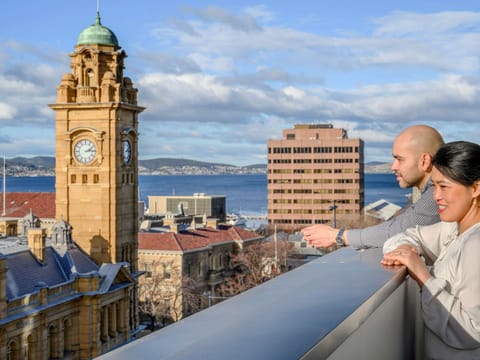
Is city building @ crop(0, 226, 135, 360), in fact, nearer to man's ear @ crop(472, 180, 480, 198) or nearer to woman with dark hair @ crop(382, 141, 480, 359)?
woman with dark hair @ crop(382, 141, 480, 359)

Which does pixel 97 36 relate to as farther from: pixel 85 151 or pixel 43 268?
pixel 43 268

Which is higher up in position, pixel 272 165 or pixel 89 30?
pixel 89 30

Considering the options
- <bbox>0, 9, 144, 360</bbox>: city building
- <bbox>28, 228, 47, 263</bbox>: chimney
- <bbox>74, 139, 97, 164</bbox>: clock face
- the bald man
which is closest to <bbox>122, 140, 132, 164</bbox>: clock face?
<bbox>0, 9, 144, 360</bbox>: city building

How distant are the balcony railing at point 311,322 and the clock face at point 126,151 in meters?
40.6

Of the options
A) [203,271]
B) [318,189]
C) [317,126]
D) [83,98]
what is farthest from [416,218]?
[317,126]

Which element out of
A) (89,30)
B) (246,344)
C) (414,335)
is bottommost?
(414,335)

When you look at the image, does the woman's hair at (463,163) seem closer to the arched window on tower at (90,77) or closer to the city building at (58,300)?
the city building at (58,300)

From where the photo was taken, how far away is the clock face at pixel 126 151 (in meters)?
43.9

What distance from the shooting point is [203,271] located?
59.4 metres

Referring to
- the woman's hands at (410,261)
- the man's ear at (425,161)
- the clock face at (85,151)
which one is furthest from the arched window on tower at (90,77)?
the woman's hands at (410,261)

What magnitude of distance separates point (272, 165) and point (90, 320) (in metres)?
73.1

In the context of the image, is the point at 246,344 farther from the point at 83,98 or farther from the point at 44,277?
the point at 83,98

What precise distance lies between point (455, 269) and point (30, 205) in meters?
73.6

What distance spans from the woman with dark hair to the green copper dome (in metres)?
40.9
